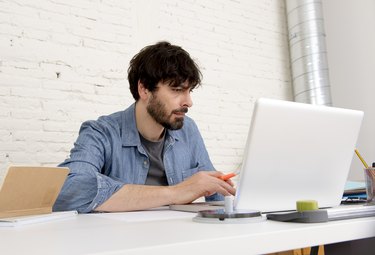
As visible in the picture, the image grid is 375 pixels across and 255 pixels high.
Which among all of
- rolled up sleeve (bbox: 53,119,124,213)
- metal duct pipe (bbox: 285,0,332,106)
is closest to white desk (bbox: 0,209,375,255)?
rolled up sleeve (bbox: 53,119,124,213)

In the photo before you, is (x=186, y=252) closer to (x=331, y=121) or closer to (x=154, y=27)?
(x=331, y=121)

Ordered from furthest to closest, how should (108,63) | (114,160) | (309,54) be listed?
(309,54), (108,63), (114,160)

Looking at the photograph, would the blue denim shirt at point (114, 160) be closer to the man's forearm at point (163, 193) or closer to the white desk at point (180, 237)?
the man's forearm at point (163, 193)

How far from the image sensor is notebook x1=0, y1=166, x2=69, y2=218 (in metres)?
0.96

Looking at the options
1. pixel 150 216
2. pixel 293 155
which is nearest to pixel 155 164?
pixel 150 216

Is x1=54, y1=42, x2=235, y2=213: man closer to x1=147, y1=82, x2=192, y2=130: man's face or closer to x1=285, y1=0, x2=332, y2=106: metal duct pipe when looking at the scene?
x1=147, y1=82, x2=192, y2=130: man's face

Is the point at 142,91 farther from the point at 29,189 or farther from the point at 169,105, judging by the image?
the point at 29,189

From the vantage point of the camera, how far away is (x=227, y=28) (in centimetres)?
328

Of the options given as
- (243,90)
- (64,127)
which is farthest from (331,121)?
(243,90)

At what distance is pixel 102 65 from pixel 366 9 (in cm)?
202

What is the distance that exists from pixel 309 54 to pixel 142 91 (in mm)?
1893

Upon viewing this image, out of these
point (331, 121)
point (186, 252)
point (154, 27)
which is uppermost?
point (154, 27)

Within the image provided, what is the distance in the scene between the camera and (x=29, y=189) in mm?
1029

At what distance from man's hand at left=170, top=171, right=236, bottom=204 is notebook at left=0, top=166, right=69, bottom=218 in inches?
13.8
